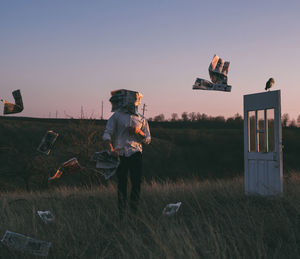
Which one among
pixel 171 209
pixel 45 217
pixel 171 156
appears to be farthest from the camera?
pixel 171 156

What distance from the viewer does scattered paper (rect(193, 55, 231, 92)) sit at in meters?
5.61

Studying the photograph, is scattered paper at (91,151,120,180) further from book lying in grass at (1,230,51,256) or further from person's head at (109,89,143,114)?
book lying in grass at (1,230,51,256)

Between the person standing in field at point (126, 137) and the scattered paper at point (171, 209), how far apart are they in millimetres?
540

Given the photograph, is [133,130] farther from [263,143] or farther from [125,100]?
[263,143]

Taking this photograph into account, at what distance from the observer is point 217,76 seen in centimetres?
578

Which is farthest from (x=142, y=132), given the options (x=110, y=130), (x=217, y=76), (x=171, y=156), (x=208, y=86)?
(x=171, y=156)

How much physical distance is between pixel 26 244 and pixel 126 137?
2148mm

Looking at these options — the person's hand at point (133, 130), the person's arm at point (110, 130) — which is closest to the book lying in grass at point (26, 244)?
the person's arm at point (110, 130)

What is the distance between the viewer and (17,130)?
45.3 meters

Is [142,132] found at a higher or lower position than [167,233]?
higher

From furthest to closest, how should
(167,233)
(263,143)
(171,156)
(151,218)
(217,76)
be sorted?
(171,156) < (263,143) < (217,76) < (151,218) < (167,233)

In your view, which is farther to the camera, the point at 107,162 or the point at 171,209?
the point at 171,209

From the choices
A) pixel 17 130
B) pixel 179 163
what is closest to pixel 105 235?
pixel 179 163

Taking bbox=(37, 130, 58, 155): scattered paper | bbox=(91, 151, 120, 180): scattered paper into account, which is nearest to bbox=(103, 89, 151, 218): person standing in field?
bbox=(91, 151, 120, 180): scattered paper
